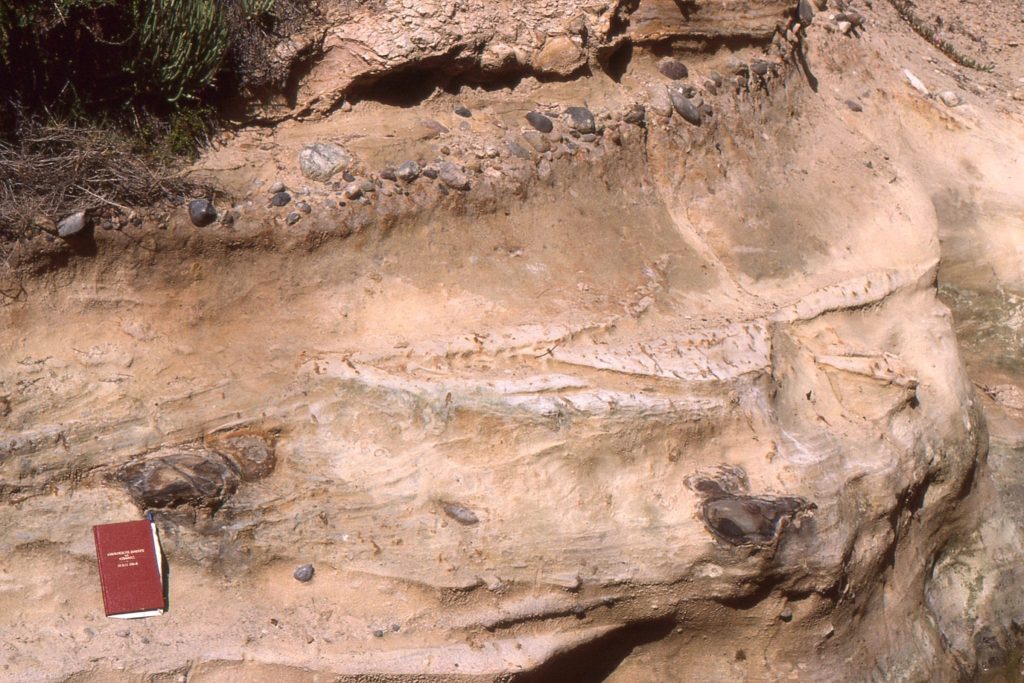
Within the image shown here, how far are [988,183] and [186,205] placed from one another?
4.02 metres

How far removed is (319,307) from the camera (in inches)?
132

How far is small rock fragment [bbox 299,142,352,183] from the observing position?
136 inches

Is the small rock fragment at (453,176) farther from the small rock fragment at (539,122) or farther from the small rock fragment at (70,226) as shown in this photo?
the small rock fragment at (70,226)

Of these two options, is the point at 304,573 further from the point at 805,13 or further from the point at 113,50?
the point at 805,13

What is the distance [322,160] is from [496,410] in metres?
1.08

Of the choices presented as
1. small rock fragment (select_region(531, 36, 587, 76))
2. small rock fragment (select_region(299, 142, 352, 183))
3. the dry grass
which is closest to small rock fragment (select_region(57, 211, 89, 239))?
the dry grass

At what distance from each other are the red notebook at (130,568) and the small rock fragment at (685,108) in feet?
8.55

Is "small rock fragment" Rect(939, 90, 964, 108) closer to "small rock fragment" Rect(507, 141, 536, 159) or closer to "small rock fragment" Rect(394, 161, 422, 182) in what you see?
"small rock fragment" Rect(507, 141, 536, 159)

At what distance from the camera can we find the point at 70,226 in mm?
3086

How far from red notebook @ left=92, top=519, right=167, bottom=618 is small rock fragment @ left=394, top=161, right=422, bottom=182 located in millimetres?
1417

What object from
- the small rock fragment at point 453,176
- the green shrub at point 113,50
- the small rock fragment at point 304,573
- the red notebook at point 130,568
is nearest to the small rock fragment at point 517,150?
the small rock fragment at point 453,176

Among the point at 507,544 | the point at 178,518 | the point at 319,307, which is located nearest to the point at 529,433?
the point at 507,544

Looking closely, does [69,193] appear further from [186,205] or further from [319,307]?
[319,307]

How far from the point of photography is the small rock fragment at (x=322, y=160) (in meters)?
3.45
